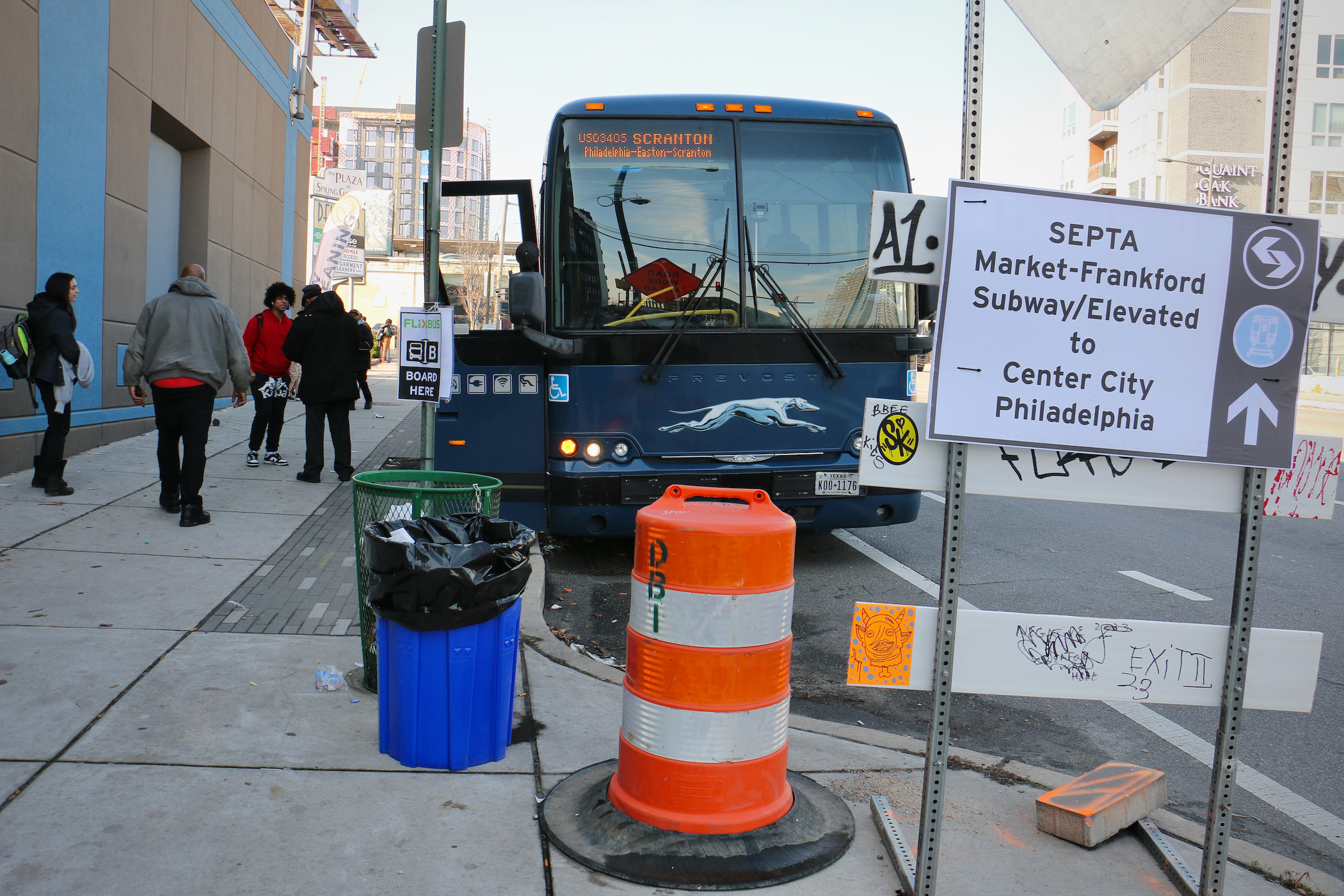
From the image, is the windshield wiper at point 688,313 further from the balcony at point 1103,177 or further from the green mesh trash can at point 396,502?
the balcony at point 1103,177

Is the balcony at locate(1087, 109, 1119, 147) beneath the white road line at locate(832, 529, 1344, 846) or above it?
above

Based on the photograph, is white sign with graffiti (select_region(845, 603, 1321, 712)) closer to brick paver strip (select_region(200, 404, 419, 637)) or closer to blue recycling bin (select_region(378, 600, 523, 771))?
blue recycling bin (select_region(378, 600, 523, 771))

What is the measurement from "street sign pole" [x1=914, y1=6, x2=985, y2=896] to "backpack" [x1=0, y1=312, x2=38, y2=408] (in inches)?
302

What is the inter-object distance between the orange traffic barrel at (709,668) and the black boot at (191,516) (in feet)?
17.5

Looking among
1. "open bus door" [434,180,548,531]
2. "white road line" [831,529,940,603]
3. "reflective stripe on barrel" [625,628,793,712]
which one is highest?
"open bus door" [434,180,548,531]

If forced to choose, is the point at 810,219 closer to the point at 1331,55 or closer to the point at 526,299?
the point at 526,299

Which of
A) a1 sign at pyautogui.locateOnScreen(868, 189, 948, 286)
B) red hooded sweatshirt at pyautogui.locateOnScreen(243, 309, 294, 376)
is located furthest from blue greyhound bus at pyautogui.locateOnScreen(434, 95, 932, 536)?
red hooded sweatshirt at pyautogui.locateOnScreen(243, 309, 294, 376)

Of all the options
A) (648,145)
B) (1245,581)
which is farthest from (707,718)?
(648,145)

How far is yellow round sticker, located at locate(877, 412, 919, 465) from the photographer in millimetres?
2979

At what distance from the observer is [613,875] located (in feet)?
9.88

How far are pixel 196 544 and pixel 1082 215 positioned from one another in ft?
20.2

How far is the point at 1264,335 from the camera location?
299cm

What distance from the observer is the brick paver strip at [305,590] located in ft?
17.4

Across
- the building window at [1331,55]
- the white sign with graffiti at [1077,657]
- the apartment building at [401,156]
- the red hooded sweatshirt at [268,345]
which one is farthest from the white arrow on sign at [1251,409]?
the apartment building at [401,156]
